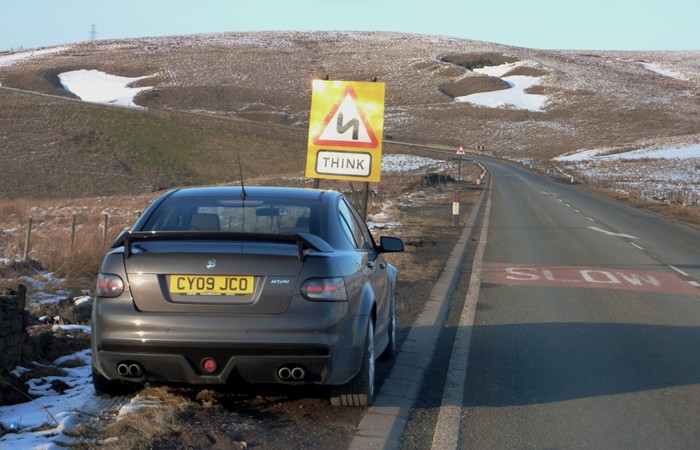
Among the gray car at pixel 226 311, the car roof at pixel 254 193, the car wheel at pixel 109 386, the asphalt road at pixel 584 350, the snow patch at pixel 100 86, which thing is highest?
the car roof at pixel 254 193

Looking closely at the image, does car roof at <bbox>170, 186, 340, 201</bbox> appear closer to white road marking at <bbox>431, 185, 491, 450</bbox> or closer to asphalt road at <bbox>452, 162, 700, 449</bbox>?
white road marking at <bbox>431, 185, 491, 450</bbox>

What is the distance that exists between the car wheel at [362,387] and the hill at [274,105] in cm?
3880

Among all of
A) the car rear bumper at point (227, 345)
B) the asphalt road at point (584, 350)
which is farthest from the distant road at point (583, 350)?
the car rear bumper at point (227, 345)

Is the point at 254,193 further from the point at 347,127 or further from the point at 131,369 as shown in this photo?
the point at 347,127

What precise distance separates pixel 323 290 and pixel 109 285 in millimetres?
1336

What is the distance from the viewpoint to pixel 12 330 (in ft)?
21.7

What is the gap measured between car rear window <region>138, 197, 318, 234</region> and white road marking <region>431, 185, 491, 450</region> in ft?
5.15

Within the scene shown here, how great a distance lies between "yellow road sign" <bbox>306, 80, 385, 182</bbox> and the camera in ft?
41.4

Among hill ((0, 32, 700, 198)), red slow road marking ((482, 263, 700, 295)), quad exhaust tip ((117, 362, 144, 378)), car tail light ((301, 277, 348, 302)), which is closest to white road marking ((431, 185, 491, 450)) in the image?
car tail light ((301, 277, 348, 302))

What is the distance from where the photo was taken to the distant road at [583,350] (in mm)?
6051

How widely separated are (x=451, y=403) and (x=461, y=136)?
321ft

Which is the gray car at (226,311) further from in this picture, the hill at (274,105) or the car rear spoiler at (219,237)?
the hill at (274,105)

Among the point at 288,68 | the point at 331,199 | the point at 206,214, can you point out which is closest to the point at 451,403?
the point at 331,199

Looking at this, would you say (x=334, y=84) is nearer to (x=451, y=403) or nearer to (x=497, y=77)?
(x=451, y=403)
